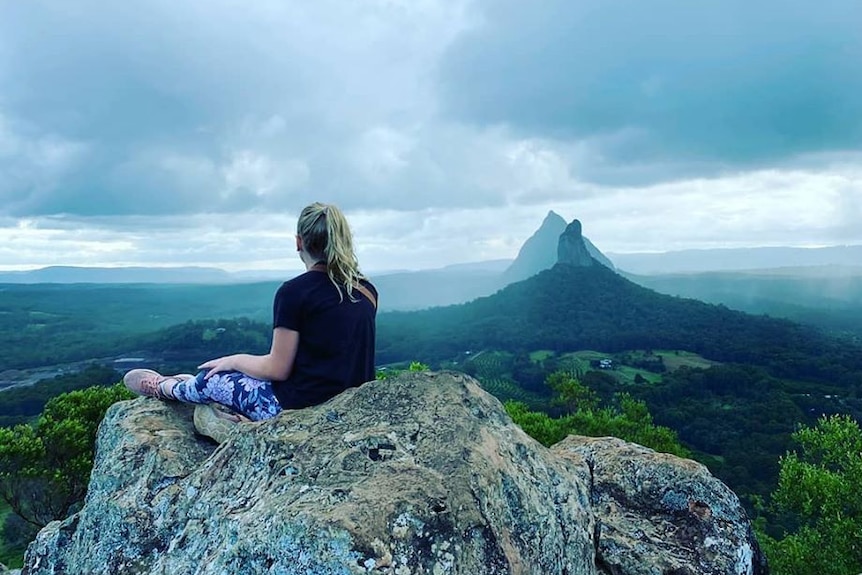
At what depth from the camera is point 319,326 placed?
22.7 feet

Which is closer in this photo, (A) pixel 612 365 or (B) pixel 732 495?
(B) pixel 732 495

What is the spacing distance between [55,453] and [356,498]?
25.3 meters

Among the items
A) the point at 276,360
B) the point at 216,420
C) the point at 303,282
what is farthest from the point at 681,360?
the point at 303,282

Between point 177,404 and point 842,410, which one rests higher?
point 177,404

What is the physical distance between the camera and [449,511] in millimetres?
5129

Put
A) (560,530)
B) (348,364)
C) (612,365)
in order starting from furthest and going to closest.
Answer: (612,365) → (348,364) → (560,530)

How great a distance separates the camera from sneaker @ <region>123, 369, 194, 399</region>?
30.0ft

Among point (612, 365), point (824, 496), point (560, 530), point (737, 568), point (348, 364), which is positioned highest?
point (348, 364)

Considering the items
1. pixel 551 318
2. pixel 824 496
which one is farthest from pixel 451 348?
pixel 824 496

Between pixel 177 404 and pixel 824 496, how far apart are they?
20.9 metres

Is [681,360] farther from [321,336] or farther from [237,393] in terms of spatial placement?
[321,336]

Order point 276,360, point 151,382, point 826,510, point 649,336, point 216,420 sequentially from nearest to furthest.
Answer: point 276,360 → point 216,420 → point 151,382 → point 826,510 → point 649,336

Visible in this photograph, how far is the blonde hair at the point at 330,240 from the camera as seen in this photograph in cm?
692

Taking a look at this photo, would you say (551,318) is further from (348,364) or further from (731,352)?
(348,364)
